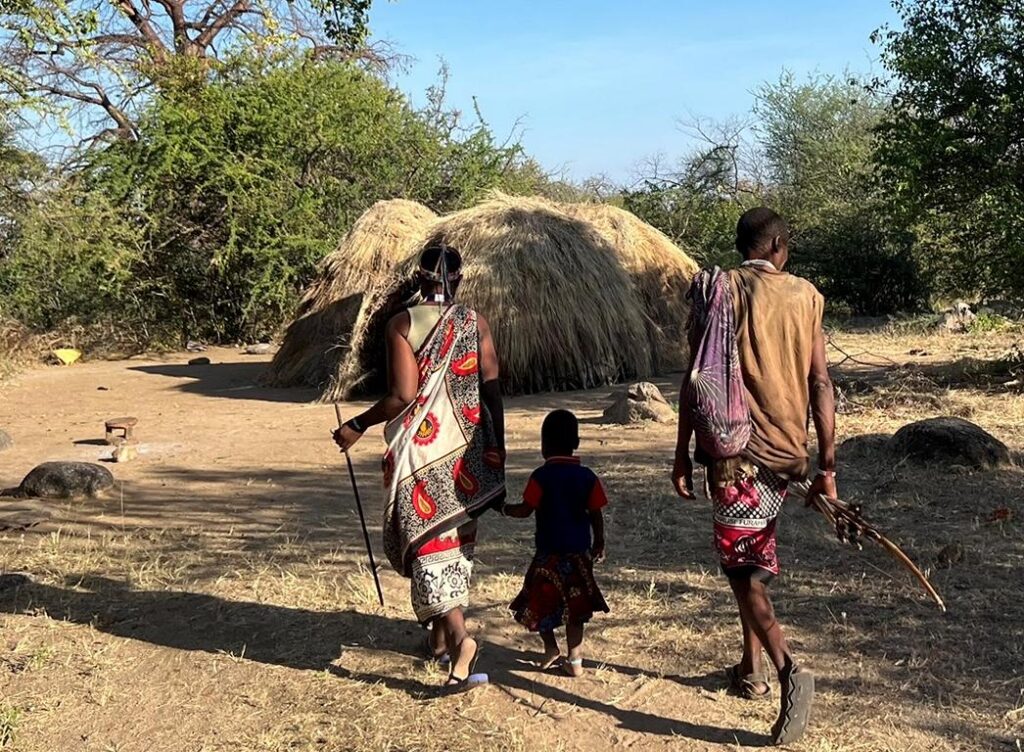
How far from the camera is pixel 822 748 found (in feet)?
9.89

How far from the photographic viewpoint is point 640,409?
29.6ft

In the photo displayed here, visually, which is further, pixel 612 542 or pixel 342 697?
pixel 612 542

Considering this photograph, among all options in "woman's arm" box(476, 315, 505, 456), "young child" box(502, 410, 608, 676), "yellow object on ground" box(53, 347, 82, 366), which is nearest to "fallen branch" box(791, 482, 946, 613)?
"young child" box(502, 410, 608, 676)

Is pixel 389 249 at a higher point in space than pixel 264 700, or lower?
higher

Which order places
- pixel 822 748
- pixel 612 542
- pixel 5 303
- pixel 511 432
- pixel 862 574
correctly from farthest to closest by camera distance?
pixel 5 303 < pixel 511 432 < pixel 612 542 < pixel 862 574 < pixel 822 748

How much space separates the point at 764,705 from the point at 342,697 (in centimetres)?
154

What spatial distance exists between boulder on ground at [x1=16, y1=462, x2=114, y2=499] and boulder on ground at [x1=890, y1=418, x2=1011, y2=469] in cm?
580

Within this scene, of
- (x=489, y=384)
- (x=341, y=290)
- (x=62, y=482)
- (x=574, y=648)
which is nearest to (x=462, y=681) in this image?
(x=574, y=648)

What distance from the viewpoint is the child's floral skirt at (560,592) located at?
3539mm

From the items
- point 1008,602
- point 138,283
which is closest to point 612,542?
point 1008,602

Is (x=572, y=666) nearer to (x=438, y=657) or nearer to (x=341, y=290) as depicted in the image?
(x=438, y=657)

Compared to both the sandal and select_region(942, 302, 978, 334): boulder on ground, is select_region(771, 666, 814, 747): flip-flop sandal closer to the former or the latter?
the sandal

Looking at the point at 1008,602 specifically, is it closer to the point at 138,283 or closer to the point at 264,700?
the point at 264,700

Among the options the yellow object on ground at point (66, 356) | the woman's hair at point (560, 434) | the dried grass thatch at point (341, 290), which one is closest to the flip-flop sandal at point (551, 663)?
the woman's hair at point (560, 434)
